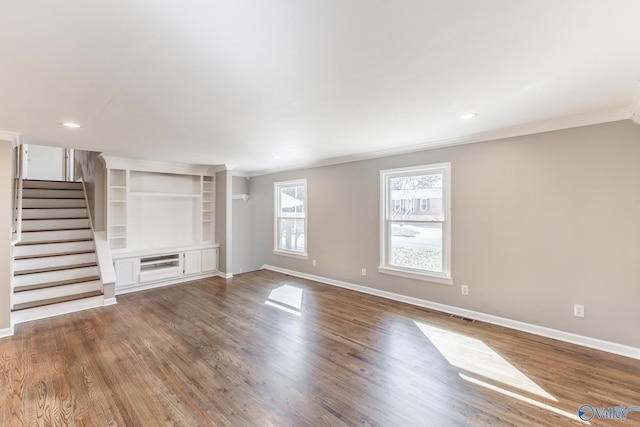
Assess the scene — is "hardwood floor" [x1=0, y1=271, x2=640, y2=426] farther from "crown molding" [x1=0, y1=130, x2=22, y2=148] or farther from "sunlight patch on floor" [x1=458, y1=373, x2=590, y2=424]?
"crown molding" [x1=0, y1=130, x2=22, y2=148]

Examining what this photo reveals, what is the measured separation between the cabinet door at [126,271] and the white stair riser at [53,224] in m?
1.11

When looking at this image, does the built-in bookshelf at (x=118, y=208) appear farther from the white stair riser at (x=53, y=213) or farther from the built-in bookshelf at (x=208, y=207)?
the built-in bookshelf at (x=208, y=207)

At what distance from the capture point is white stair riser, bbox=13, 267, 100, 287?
4157mm

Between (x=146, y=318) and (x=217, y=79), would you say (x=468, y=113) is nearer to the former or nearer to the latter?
(x=217, y=79)

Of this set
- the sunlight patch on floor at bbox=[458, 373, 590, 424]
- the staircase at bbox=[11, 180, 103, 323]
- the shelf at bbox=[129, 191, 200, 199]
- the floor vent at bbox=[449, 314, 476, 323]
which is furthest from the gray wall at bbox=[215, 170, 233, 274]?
the sunlight patch on floor at bbox=[458, 373, 590, 424]

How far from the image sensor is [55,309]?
158 inches

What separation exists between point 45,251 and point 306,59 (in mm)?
5453

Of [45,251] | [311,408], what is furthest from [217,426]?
[45,251]

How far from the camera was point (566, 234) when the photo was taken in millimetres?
3115

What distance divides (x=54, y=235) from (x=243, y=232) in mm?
3355

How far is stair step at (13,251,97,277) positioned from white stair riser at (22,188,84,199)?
5.78 ft

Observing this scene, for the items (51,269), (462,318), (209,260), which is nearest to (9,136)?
(51,269)

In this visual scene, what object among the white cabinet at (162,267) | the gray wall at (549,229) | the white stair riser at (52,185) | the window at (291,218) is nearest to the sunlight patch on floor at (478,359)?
the gray wall at (549,229)

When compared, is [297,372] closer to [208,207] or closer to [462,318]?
[462,318]
